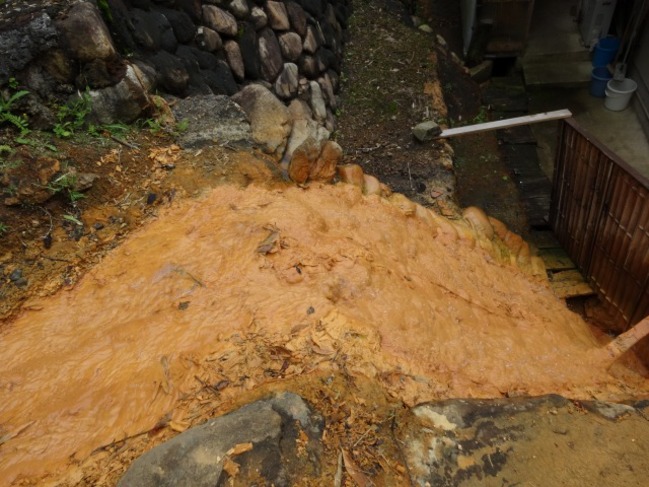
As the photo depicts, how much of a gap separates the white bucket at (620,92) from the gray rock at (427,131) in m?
3.37

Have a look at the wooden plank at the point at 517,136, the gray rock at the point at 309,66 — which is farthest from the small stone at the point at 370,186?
the wooden plank at the point at 517,136

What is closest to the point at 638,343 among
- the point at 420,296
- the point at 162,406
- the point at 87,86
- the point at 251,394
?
the point at 420,296

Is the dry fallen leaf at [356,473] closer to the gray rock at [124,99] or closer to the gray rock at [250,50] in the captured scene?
the gray rock at [124,99]

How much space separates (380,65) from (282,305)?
548cm

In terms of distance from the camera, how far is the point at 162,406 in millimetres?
2375

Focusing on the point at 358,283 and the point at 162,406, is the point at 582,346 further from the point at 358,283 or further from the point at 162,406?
the point at 162,406

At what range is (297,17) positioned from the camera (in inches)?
224

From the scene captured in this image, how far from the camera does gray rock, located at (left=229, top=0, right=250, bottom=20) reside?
4.71 meters

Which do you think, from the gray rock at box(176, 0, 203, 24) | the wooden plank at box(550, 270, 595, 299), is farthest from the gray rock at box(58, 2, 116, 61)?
the wooden plank at box(550, 270, 595, 299)

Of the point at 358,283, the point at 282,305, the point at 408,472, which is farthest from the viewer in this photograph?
the point at 358,283

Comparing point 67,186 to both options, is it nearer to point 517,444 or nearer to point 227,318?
point 227,318

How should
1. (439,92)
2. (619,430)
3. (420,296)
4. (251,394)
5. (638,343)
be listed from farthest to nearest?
1. (439,92)
2. (638,343)
3. (420,296)
4. (619,430)
5. (251,394)

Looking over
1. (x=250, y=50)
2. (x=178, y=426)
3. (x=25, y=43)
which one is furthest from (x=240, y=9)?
(x=178, y=426)

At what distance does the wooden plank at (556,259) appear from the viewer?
18.2 feet
